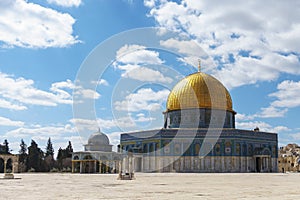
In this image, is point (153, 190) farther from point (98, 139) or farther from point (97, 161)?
point (98, 139)

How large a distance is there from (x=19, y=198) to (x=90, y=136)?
51.7 metres

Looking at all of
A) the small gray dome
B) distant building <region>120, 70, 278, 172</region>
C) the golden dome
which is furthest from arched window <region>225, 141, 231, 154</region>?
the small gray dome

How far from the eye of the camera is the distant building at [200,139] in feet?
177

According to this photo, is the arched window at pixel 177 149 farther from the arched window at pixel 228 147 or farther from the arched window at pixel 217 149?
the arched window at pixel 228 147

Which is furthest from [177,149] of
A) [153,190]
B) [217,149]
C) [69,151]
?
[153,190]

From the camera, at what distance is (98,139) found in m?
63.5

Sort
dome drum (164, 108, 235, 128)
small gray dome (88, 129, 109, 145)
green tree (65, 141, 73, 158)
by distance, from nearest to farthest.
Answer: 1. dome drum (164, 108, 235, 128)
2. small gray dome (88, 129, 109, 145)
3. green tree (65, 141, 73, 158)

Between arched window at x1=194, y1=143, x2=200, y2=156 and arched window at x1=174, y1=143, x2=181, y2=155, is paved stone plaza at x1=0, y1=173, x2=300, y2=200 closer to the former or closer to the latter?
arched window at x1=194, y1=143, x2=200, y2=156

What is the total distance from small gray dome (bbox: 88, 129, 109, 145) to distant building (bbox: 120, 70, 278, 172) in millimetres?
3626

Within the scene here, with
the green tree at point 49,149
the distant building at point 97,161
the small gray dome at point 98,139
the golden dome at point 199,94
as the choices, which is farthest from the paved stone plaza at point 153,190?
the green tree at point 49,149

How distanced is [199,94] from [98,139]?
17.6 meters

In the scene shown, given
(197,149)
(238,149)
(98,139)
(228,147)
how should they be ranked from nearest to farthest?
(197,149)
(228,147)
(238,149)
(98,139)

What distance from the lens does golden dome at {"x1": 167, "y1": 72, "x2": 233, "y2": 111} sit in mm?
57781

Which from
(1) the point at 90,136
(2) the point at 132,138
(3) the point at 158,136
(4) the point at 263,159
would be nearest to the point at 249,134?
(4) the point at 263,159
